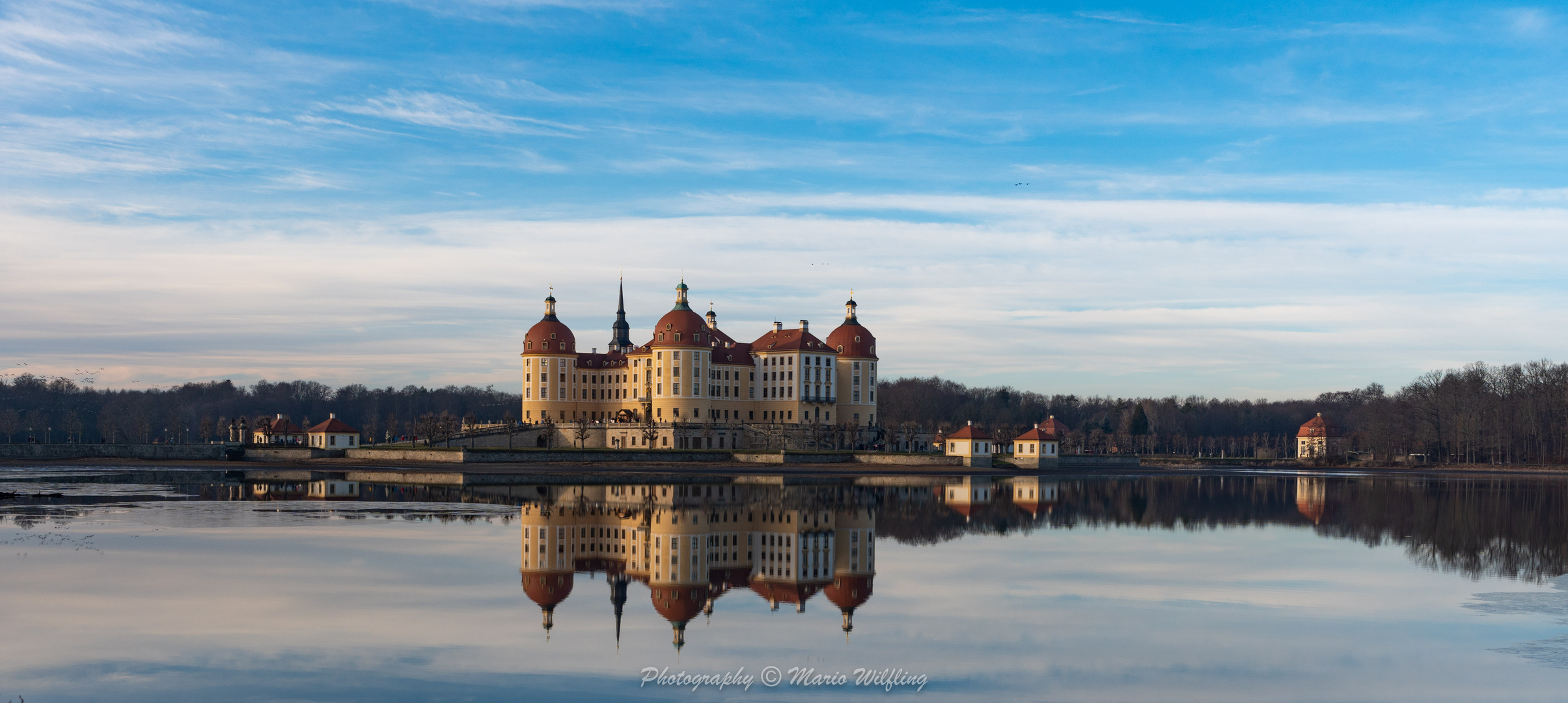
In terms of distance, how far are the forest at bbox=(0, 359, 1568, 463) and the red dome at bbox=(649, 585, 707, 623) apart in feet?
235

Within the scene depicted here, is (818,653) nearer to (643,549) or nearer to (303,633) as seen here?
(303,633)

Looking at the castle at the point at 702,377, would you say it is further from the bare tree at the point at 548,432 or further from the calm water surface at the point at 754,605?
the calm water surface at the point at 754,605

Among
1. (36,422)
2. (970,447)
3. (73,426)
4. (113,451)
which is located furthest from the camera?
(36,422)

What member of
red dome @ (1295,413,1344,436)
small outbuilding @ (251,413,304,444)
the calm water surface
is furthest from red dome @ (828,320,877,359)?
the calm water surface

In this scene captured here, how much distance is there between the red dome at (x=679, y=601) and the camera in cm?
1794

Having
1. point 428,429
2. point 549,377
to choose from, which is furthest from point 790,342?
point 428,429

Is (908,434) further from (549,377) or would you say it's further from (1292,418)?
(1292,418)

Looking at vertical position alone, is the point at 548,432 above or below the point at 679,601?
above

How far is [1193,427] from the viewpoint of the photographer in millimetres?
147375

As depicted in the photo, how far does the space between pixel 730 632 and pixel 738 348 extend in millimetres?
86035

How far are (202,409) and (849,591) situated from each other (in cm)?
14055

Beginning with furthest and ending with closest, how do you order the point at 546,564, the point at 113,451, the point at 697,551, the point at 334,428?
the point at 334,428, the point at 113,451, the point at 697,551, the point at 546,564

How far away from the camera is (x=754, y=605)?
19.2m

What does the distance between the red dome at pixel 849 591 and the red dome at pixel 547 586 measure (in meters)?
4.20
